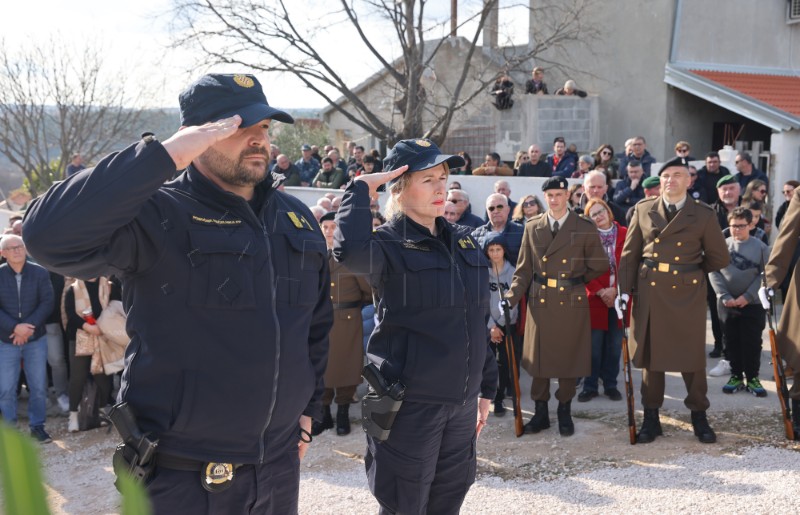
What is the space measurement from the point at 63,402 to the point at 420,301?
5.32 meters

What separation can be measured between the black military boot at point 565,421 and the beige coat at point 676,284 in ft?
2.11

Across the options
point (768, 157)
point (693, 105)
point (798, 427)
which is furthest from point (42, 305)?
point (693, 105)

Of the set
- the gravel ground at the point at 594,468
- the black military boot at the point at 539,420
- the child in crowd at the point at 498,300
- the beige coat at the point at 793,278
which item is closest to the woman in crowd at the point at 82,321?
the gravel ground at the point at 594,468

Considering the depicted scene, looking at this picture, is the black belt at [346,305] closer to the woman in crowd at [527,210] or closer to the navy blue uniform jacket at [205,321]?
the woman in crowd at [527,210]

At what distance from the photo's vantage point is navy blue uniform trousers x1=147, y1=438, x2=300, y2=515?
93.6 inches

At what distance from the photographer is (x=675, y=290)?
5863mm

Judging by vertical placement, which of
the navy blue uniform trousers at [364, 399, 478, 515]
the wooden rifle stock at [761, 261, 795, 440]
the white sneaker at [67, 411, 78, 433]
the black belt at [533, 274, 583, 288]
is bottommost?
the white sneaker at [67, 411, 78, 433]

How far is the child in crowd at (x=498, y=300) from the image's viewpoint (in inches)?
269

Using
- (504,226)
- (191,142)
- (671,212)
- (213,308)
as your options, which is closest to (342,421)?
(504,226)

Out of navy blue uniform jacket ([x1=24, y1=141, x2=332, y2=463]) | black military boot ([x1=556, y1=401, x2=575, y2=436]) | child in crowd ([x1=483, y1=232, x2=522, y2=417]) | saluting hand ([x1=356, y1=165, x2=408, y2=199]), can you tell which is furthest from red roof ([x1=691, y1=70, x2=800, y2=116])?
navy blue uniform jacket ([x1=24, y1=141, x2=332, y2=463])

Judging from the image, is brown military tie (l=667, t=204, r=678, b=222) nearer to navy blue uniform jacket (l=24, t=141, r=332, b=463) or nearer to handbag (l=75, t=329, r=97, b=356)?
navy blue uniform jacket (l=24, t=141, r=332, b=463)

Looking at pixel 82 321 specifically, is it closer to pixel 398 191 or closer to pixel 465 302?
pixel 398 191

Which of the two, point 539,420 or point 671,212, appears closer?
point 671,212

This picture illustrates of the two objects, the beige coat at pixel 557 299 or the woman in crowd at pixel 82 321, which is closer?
the beige coat at pixel 557 299
